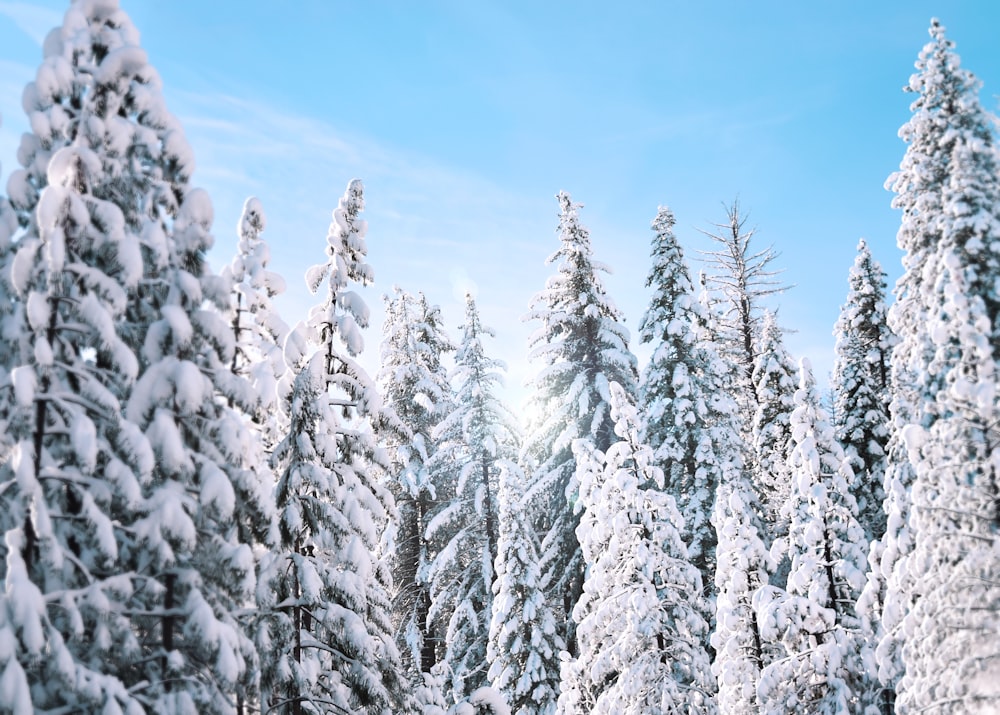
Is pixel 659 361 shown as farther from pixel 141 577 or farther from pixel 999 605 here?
pixel 141 577

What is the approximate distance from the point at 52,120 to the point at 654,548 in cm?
1224

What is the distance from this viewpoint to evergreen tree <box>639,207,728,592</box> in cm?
2139

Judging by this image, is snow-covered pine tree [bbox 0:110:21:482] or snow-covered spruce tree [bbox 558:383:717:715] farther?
snow-covered spruce tree [bbox 558:383:717:715]

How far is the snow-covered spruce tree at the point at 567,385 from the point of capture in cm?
2362

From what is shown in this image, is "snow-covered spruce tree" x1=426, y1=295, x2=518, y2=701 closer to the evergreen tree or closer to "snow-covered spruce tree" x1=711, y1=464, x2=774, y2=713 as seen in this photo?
the evergreen tree

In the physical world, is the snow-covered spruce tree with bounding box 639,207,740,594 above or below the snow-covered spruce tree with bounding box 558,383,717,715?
above

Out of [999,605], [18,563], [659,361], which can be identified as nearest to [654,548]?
[999,605]

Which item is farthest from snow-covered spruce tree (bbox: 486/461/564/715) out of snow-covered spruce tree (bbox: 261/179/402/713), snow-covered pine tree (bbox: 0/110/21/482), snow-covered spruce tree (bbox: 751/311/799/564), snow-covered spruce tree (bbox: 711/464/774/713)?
snow-covered pine tree (bbox: 0/110/21/482)

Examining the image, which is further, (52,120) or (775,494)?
(775,494)

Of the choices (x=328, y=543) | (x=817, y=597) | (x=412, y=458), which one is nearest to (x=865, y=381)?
(x=817, y=597)

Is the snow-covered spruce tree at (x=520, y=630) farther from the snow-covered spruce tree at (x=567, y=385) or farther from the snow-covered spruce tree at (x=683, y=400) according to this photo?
the snow-covered spruce tree at (x=683, y=400)

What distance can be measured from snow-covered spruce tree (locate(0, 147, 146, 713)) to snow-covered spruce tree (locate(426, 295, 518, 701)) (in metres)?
17.3

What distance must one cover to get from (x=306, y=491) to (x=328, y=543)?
2.88ft

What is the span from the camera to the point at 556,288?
2533cm
